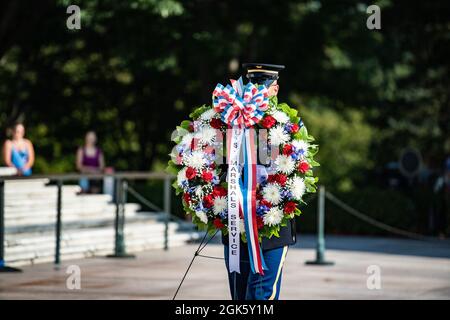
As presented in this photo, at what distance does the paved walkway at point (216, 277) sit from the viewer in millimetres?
11945

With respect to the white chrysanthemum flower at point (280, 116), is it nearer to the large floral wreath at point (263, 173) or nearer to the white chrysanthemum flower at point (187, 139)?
the large floral wreath at point (263, 173)

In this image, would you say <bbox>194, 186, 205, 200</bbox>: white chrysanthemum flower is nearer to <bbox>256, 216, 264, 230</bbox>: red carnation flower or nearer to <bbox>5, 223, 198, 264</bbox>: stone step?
<bbox>256, 216, 264, 230</bbox>: red carnation flower

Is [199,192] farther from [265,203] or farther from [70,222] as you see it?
[70,222]

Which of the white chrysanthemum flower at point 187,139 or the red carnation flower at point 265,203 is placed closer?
the red carnation flower at point 265,203

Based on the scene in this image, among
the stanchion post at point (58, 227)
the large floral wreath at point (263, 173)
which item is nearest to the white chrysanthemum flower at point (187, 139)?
the large floral wreath at point (263, 173)

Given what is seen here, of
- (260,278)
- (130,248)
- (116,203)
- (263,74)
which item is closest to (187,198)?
(260,278)

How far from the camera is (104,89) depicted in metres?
33.6

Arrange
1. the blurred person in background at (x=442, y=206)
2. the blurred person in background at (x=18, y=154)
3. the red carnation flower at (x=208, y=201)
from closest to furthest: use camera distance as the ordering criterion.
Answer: the red carnation flower at (x=208, y=201) → the blurred person in background at (x=18, y=154) → the blurred person in background at (x=442, y=206)

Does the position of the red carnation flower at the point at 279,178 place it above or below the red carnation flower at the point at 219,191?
above

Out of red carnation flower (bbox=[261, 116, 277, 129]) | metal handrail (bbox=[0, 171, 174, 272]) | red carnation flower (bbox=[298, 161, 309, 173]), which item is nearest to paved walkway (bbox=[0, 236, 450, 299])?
metal handrail (bbox=[0, 171, 174, 272])

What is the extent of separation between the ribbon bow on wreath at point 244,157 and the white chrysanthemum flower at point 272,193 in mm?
116

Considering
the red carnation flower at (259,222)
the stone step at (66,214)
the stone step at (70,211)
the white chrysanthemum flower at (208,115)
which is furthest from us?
the stone step at (70,211)

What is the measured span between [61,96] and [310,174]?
2451 cm

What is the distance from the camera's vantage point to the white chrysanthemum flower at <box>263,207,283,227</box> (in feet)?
25.8
